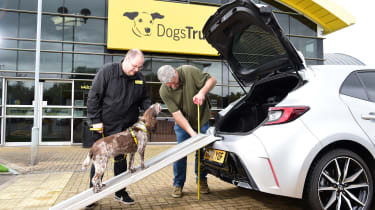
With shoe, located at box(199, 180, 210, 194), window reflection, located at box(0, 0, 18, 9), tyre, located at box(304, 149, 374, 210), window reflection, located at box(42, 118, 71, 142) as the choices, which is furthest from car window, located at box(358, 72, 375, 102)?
window reflection, located at box(0, 0, 18, 9)

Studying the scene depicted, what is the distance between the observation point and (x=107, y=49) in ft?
37.3

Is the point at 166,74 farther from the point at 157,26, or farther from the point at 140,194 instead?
the point at 157,26

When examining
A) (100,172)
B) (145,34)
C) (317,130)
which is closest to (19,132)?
(145,34)

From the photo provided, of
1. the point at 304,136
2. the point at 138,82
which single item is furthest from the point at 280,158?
the point at 138,82

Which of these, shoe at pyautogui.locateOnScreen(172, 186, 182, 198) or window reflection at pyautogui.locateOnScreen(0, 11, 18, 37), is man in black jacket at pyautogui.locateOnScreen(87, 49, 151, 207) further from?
window reflection at pyautogui.locateOnScreen(0, 11, 18, 37)

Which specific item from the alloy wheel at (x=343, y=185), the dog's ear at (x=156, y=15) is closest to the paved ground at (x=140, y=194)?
the alloy wheel at (x=343, y=185)

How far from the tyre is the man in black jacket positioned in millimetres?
2233

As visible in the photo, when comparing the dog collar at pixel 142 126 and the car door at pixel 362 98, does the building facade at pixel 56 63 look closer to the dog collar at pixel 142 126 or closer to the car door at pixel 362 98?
the dog collar at pixel 142 126

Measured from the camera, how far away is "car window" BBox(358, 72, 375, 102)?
9.98 feet

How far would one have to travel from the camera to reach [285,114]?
Result: 2637 mm

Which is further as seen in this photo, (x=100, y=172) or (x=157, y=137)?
(x=157, y=137)

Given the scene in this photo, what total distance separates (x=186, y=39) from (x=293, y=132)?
9.70 metres

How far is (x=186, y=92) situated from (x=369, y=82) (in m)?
2.21

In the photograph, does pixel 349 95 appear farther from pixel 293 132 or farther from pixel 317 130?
pixel 293 132
